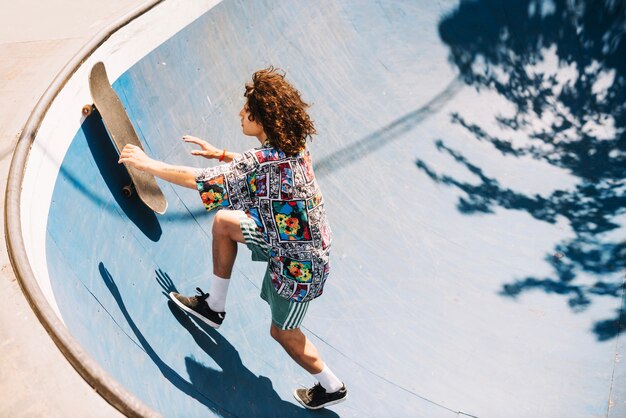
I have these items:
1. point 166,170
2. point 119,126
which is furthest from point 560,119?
point 166,170

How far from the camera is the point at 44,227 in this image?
3.04 metres

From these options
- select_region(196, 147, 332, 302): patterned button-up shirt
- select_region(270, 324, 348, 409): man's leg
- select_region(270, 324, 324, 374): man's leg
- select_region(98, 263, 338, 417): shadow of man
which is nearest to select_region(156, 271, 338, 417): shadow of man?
select_region(98, 263, 338, 417): shadow of man

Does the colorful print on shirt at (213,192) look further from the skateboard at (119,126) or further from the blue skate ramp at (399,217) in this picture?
the skateboard at (119,126)

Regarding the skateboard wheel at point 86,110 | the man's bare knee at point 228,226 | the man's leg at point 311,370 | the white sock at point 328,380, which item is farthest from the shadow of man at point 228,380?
the skateboard wheel at point 86,110

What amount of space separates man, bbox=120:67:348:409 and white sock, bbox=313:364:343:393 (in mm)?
367

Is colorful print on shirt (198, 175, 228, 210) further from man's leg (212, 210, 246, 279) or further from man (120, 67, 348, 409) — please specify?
man's leg (212, 210, 246, 279)

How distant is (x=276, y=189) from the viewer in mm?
2832

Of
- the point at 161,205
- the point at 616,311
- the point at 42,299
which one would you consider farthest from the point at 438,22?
the point at 42,299

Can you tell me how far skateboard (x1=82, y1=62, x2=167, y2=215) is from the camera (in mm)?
3676

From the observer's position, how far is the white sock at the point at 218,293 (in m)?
3.39

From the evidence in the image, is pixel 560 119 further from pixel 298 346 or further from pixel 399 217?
pixel 298 346

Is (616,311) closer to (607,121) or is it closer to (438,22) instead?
(607,121)

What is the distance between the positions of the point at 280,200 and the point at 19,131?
1583mm

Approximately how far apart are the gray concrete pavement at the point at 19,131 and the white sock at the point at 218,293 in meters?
1.02
